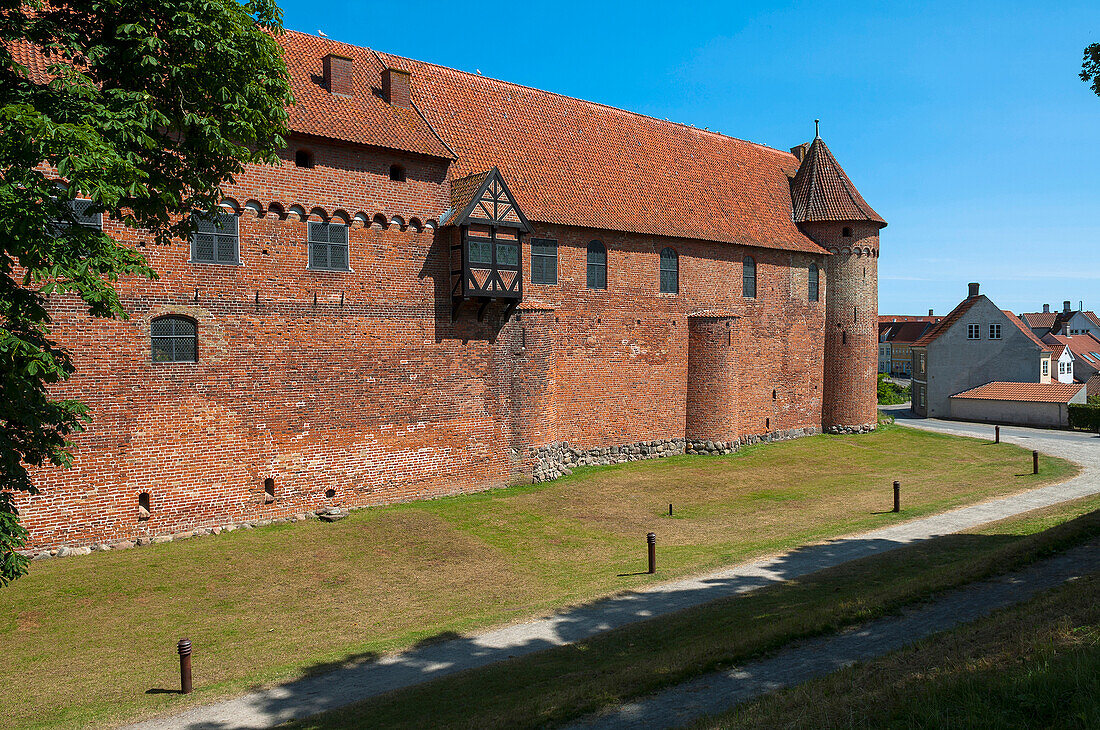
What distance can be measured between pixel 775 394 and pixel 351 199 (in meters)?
21.3

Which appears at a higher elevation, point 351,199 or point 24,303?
point 351,199

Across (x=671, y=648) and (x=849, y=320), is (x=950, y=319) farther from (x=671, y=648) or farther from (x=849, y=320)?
(x=671, y=648)

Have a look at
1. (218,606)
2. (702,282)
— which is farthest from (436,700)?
(702,282)

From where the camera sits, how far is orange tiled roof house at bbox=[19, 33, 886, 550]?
16.5m

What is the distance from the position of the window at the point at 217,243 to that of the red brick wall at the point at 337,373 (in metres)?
0.21

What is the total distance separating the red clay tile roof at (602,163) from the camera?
79.7 ft

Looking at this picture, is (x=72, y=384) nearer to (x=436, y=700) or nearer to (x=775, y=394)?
(x=436, y=700)

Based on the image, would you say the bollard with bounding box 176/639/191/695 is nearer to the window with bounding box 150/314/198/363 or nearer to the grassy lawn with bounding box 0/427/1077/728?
the grassy lawn with bounding box 0/427/1077/728

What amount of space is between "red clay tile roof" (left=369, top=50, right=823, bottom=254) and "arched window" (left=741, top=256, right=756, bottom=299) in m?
0.98

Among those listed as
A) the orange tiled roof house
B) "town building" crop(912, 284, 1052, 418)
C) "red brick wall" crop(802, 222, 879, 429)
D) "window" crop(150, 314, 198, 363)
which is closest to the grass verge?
the orange tiled roof house

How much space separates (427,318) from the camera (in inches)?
816

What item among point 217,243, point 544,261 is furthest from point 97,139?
point 544,261

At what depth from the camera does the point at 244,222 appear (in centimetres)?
1766

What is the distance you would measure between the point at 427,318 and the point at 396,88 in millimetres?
7385
